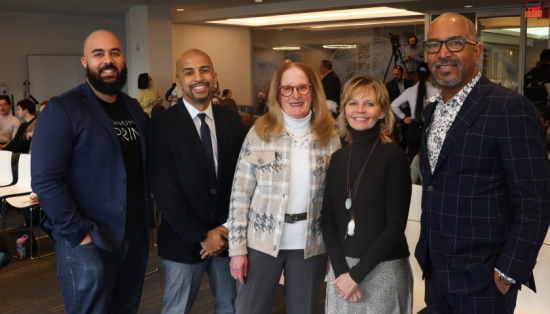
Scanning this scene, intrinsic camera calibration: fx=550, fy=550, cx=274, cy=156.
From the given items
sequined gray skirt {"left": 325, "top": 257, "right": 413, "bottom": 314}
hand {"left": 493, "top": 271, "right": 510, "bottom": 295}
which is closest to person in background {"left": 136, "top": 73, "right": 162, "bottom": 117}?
sequined gray skirt {"left": 325, "top": 257, "right": 413, "bottom": 314}

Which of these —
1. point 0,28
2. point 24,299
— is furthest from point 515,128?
point 0,28

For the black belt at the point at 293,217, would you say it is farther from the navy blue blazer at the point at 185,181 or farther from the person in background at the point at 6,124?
the person in background at the point at 6,124

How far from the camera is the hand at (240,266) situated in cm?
235

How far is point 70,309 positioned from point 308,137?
4.35 feet

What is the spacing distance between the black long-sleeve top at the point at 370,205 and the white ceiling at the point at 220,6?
30.0ft

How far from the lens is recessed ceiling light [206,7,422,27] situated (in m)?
13.7

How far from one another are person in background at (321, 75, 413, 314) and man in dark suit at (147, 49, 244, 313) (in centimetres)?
59

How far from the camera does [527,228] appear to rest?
1763 mm

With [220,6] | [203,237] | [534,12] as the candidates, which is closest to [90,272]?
[203,237]

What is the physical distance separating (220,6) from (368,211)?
38.9 feet

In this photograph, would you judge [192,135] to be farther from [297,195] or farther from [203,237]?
[297,195]

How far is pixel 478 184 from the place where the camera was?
1842 millimetres

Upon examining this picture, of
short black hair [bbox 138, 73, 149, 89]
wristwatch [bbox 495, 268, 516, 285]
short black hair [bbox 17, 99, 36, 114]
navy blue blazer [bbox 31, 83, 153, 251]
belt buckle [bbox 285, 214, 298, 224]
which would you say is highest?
short black hair [bbox 138, 73, 149, 89]

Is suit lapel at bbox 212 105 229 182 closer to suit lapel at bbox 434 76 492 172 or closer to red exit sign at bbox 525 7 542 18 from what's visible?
suit lapel at bbox 434 76 492 172
